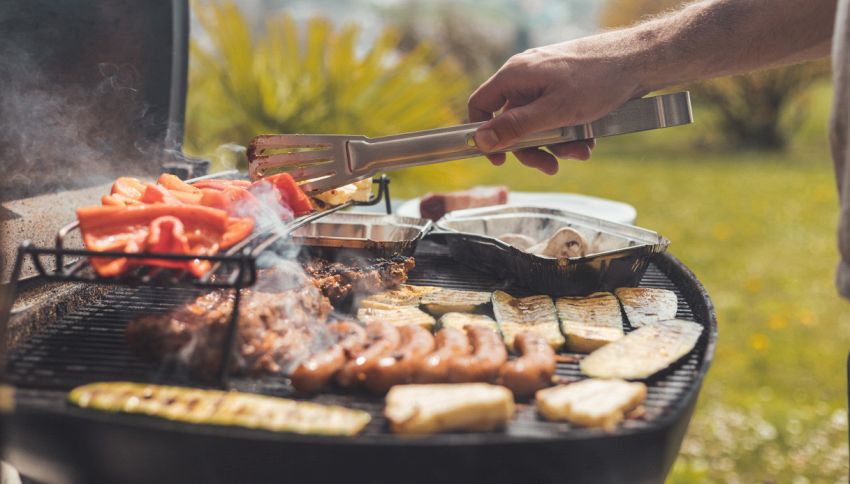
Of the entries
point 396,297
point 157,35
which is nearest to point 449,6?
point 157,35

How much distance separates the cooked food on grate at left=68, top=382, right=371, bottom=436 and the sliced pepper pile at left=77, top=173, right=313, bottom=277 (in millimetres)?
343

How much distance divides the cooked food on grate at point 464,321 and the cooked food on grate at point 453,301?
60 mm

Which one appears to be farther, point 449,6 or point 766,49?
point 449,6

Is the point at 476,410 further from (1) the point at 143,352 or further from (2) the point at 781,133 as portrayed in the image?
(2) the point at 781,133

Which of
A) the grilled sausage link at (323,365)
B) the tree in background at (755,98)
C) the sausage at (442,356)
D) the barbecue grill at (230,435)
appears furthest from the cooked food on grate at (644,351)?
the tree in background at (755,98)

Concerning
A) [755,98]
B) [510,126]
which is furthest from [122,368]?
[755,98]

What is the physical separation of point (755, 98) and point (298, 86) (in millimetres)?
9871

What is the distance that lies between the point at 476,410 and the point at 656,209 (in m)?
8.95

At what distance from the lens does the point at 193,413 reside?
177 cm

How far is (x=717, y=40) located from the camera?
8.52 feet

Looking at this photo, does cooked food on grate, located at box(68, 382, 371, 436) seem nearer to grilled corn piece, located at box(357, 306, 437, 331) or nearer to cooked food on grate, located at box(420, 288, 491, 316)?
grilled corn piece, located at box(357, 306, 437, 331)

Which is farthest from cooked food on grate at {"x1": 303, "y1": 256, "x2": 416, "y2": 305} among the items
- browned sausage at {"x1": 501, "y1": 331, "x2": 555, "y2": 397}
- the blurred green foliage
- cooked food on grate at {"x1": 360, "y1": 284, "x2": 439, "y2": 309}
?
the blurred green foliage

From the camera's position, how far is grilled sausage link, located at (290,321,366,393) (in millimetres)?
1962

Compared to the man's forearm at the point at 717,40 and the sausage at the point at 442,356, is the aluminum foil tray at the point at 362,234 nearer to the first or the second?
the sausage at the point at 442,356
